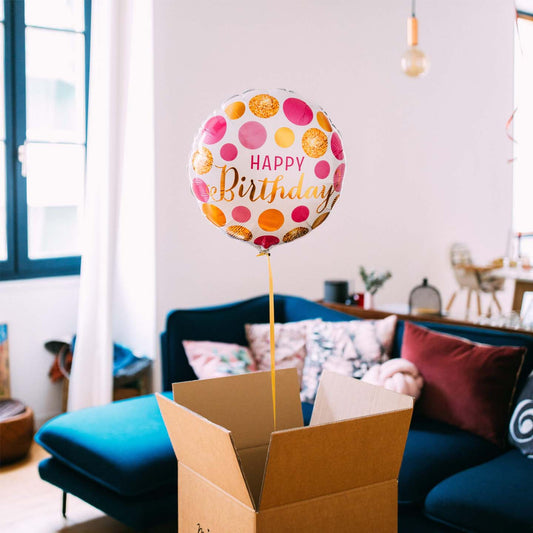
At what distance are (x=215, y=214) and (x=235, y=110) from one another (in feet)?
0.67

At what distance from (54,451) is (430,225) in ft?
11.6

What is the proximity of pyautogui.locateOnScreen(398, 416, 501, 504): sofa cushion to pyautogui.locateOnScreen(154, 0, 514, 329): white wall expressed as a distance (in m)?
1.83

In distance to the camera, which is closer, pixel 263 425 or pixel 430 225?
pixel 263 425

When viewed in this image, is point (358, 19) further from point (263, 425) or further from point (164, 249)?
point (263, 425)

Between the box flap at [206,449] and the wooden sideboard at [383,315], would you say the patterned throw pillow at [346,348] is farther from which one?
the box flap at [206,449]

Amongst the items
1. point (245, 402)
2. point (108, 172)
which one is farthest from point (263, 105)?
point (108, 172)

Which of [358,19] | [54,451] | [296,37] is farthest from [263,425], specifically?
[358,19]

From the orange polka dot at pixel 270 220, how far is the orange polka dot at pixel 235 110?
19 centimetres

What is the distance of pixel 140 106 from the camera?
3.89m

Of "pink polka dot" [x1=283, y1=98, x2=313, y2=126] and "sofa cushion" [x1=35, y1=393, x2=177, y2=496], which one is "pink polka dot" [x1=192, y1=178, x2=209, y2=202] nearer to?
"pink polka dot" [x1=283, y1=98, x2=313, y2=126]

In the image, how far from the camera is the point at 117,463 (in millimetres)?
2389

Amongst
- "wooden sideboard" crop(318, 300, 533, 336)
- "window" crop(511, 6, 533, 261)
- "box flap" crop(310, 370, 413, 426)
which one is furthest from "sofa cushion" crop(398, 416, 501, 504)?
"window" crop(511, 6, 533, 261)

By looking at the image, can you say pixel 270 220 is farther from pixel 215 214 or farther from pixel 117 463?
pixel 117 463

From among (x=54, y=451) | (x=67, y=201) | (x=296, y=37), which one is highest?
(x=296, y=37)
